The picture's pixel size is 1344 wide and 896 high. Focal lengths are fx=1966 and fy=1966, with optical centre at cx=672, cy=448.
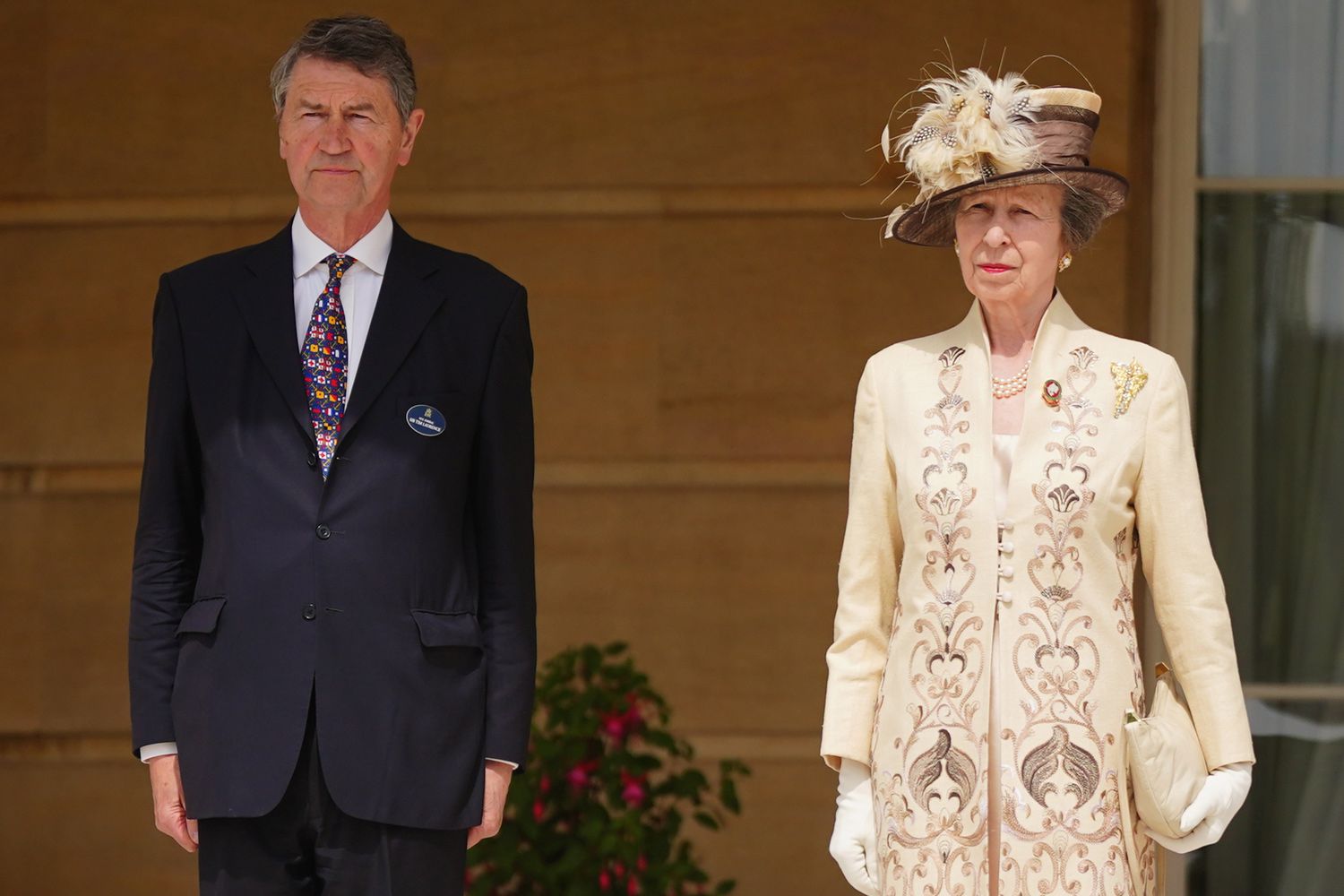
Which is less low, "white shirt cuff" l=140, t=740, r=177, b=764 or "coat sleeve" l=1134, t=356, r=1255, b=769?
"coat sleeve" l=1134, t=356, r=1255, b=769

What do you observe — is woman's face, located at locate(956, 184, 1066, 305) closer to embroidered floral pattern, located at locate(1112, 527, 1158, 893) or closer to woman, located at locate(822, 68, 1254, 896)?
woman, located at locate(822, 68, 1254, 896)

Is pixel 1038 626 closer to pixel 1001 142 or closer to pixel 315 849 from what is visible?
pixel 1001 142

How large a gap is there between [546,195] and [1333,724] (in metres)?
2.56

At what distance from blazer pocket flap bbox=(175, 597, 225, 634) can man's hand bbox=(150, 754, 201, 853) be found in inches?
8.3

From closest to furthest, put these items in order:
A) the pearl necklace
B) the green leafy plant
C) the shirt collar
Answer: the pearl necklace, the shirt collar, the green leafy plant

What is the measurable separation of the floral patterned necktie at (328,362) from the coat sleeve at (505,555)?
9.2 inches

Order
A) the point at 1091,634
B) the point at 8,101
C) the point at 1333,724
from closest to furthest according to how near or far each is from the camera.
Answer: the point at 1091,634 → the point at 1333,724 → the point at 8,101

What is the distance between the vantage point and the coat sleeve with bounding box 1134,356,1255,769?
297cm

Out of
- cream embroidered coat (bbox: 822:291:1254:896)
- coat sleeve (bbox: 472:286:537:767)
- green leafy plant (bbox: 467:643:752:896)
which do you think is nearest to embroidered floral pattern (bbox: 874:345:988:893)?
cream embroidered coat (bbox: 822:291:1254:896)

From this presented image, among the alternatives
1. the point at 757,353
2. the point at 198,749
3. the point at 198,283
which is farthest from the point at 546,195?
the point at 198,749

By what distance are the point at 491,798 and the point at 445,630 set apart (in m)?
0.28

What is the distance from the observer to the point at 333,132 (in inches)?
123

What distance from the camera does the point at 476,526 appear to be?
3.21 metres

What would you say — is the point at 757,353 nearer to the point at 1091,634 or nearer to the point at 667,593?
the point at 667,593
